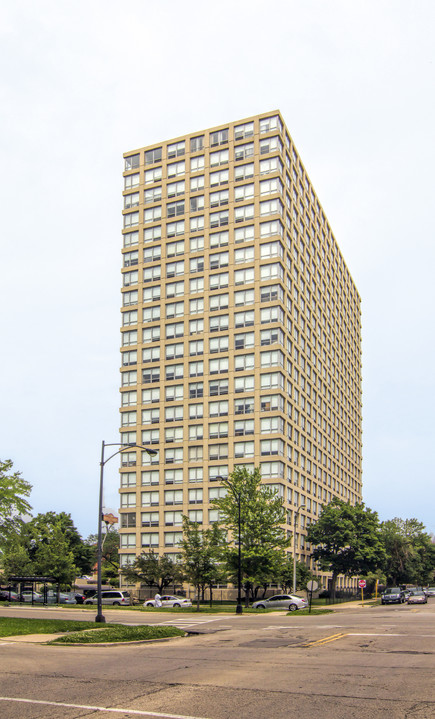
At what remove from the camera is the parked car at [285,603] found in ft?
173

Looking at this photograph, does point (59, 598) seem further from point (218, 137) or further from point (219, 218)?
point (218, 137)

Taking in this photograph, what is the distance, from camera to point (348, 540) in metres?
82.5

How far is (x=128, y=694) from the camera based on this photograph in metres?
12.9

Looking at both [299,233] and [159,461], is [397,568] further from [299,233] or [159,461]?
[299,233]

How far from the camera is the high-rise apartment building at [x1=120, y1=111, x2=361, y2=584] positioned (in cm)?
8394

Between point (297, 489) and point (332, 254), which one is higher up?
point (332, 254)

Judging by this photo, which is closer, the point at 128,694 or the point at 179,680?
the point at 128,694

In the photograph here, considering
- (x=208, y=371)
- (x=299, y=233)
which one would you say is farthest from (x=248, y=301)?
(x=299, y=233)

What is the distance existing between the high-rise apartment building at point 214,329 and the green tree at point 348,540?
12.3ft

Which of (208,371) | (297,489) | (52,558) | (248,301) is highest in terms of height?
(248,301)

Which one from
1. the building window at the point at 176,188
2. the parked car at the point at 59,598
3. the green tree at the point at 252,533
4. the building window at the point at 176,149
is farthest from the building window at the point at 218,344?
the parked car at the point at 59,598

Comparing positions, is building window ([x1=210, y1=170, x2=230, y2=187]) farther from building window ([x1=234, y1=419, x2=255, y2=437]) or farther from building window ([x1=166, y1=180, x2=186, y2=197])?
building window ([x1=234, y1=419, x2=255, y2=437])

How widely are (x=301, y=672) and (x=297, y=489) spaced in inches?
2885

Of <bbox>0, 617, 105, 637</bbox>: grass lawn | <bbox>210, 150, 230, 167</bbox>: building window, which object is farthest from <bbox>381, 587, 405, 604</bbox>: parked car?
<bbox>210, 150, 230, 167</bbox>: building window
